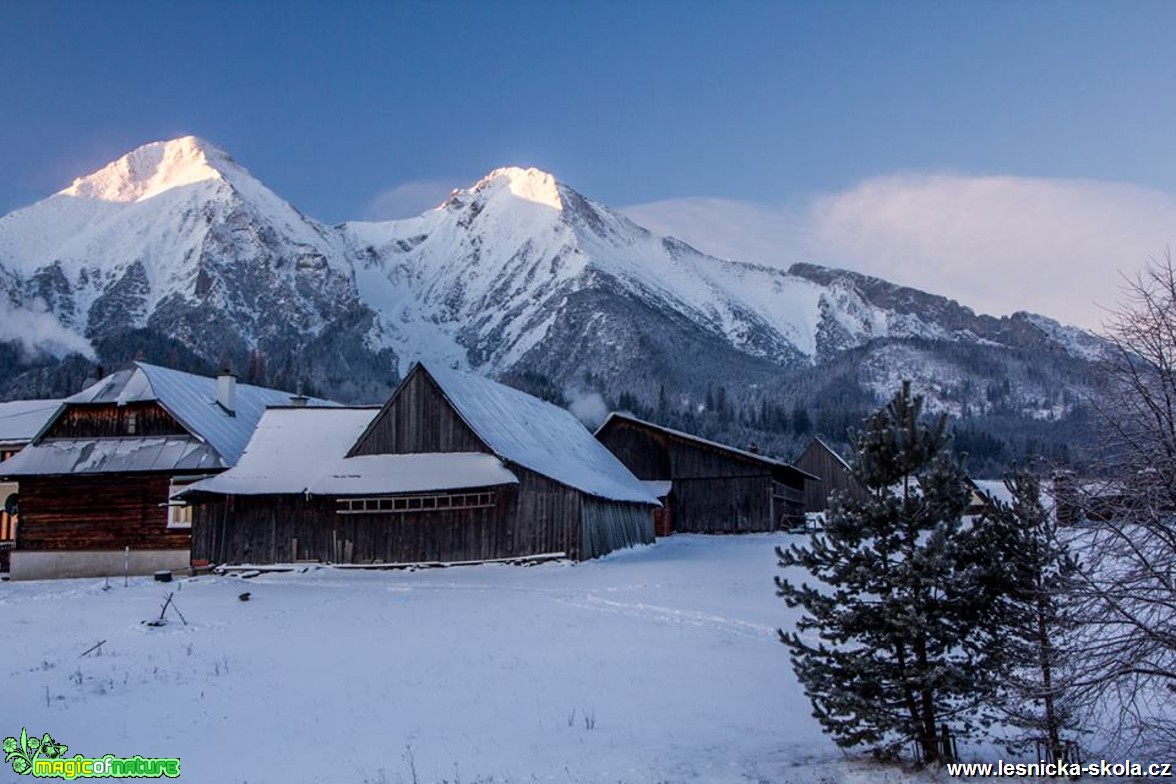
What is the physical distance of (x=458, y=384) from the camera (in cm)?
3928

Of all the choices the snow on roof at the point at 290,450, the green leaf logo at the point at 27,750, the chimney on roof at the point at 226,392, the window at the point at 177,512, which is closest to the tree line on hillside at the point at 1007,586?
the green leaf logo at the point at 27,750

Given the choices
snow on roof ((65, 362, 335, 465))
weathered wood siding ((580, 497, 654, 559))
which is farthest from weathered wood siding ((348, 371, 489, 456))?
snow on roof ((65, 362, 335, 465))

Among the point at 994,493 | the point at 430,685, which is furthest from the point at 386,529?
the point at 994,493

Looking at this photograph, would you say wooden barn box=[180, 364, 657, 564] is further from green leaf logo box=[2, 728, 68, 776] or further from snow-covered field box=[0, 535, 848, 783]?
green leaf logo box=[2, 728, 68, 776]

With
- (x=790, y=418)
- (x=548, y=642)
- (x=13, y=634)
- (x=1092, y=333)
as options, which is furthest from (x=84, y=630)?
(x=790, y=418)

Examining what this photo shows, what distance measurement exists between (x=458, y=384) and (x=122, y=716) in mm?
25615

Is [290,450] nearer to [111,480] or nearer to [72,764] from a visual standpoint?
[111,480]

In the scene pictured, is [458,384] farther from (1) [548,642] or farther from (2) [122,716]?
(2) [122,716]

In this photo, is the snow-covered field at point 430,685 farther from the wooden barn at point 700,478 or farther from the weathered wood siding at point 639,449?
the weathered wood siding at point 639,449

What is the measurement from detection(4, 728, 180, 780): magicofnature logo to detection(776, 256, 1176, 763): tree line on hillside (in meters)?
8.07

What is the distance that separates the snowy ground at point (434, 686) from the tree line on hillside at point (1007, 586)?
123cm

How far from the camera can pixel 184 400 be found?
4247 cm

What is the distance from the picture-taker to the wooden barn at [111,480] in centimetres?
3884

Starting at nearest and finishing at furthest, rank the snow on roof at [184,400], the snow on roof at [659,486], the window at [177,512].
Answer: the window at [177,512] → the snow on roof at [184,400] → the snow on roof at [659,486]
